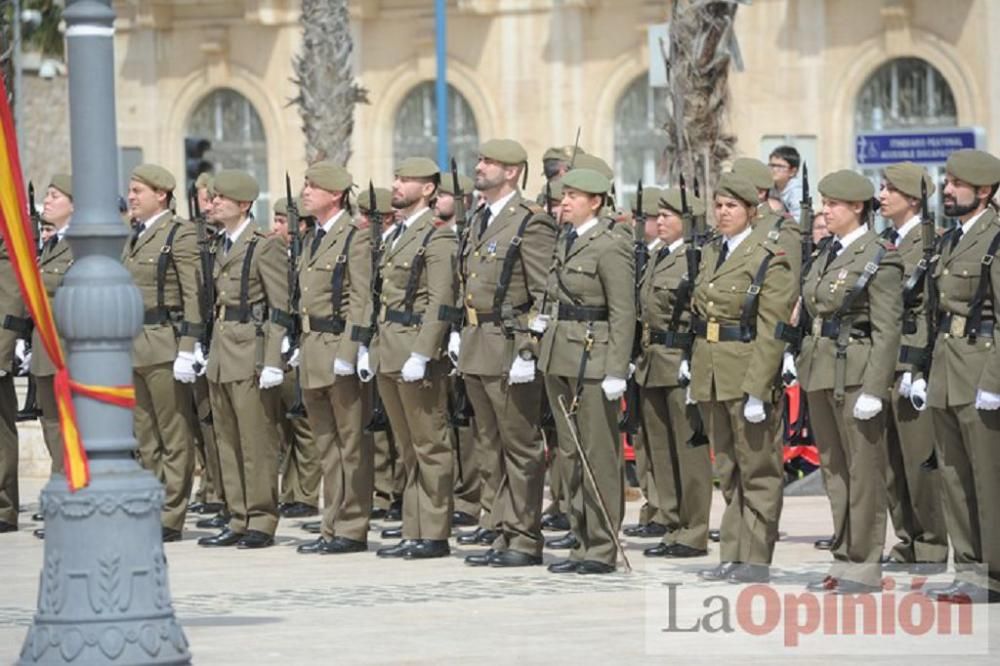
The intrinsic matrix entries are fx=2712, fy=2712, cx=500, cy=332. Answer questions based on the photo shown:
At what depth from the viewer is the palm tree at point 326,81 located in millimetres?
32156

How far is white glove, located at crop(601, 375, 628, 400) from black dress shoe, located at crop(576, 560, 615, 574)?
87cm

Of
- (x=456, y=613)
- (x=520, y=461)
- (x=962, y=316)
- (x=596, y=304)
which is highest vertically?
(x=596, y=304)

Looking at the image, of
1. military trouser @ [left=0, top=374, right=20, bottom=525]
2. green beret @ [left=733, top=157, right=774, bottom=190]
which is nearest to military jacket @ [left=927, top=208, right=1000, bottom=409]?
green beret @ [left=733, top=157, right=774, bottom=190]

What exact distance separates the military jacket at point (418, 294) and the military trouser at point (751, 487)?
1897 millimetres

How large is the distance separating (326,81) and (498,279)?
18335 millimetres

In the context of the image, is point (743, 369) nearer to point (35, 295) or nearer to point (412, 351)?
point (412, 351)

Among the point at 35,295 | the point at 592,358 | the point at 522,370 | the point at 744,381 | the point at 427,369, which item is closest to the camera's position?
the point at 35,295

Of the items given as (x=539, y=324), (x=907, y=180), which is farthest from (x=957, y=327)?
(x=539, y=324)

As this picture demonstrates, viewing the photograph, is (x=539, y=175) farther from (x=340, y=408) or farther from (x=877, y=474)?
(x=877, y=474)

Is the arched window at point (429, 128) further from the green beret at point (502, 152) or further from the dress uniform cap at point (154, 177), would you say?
the green beret at point (502, 152)

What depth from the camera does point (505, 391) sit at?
1444 cm

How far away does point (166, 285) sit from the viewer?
16031mm

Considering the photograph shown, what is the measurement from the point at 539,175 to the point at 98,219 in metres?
24.0

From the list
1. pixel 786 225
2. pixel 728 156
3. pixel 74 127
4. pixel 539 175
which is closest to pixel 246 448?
pixel 786 225
